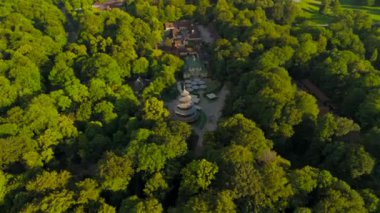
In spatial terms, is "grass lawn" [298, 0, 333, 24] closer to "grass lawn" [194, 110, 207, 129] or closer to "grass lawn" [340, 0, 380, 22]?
"grass lawn" [340, 0, 380, 22]

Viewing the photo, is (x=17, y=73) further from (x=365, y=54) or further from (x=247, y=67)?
(x=365, y=54)

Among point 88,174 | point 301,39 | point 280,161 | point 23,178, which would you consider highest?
point 301,39

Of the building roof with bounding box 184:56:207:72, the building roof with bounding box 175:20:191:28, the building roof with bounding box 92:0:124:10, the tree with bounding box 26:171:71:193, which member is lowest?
the tree with bounding box 26:171:71:193

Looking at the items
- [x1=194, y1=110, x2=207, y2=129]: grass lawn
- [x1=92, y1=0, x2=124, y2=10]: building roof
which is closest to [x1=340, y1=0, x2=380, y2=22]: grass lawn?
[x1=194, y1=110, x2=207, y2=129]: grass lawn

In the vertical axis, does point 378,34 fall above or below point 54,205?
above

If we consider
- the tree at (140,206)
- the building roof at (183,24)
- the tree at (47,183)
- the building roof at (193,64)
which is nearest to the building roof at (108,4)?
the building roof at (183,24)

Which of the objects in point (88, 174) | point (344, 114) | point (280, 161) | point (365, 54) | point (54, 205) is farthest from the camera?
point (365, 54)

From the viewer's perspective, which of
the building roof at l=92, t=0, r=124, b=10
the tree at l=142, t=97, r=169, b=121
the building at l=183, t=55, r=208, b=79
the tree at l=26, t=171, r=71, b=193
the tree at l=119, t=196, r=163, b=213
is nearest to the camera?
the tree at l=119, t=196, r=163, b=213

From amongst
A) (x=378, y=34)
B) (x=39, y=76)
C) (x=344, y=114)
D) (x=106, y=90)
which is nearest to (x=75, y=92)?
(x=106, y=90)

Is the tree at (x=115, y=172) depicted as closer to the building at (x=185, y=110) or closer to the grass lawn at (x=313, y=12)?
the building at (x=185, y=110)
